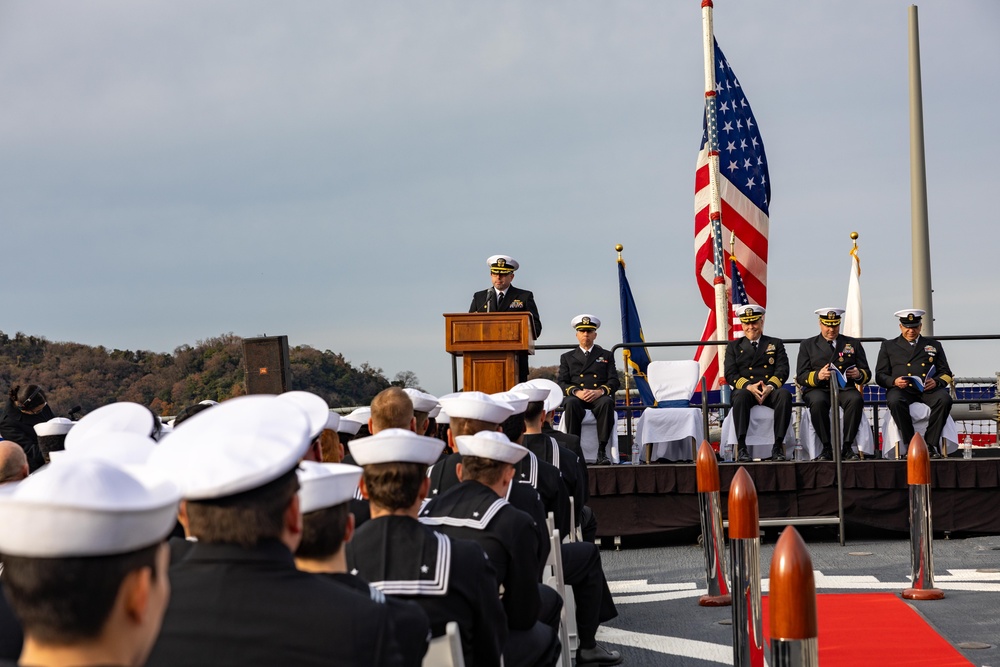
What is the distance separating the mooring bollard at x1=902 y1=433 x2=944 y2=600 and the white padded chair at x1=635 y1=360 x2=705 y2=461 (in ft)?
12.3

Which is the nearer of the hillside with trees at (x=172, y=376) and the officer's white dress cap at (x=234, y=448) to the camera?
the officer's white dress cap at (x=234, y=448)

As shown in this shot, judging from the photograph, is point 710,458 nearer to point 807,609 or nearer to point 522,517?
point 522,517

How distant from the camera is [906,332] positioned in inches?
491

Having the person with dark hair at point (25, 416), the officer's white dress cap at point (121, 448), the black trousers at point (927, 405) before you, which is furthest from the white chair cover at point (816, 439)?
the officer's white dress cap at point (121, 448)

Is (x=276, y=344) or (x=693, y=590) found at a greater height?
(x=276, y=344)

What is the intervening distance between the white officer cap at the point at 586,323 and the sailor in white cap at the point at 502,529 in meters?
7.96

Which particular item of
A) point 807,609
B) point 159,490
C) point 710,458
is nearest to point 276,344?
point 710,458

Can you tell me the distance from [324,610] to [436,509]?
2351 millimetres

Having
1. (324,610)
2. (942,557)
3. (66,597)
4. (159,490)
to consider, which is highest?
(159,490)

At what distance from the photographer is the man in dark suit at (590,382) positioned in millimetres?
12352

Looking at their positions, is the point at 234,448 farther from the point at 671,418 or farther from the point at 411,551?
the point at 671,418

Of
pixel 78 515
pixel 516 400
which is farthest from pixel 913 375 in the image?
pixel 78 515

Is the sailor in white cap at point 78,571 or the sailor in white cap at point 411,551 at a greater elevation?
the sailor in white cap at point 78,571

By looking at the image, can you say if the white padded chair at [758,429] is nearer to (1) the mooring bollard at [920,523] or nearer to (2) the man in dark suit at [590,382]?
(2) the man in dark suit at [590,382]
